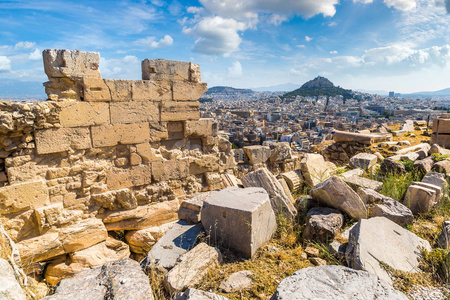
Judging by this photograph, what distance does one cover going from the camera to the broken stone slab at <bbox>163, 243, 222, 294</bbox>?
97.5 inches

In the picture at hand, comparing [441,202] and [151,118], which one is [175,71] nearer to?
[151,118]

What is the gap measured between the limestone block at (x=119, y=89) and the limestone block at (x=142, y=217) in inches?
78.3

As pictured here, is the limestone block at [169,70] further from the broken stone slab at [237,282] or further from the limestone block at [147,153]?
the broken stone slab at [237,282]

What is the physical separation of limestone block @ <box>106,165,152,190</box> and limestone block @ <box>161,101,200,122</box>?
102cm

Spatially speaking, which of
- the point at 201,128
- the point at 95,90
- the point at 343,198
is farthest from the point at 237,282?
the point at 95,90

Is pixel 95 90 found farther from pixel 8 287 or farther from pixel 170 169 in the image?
pixel 8 287

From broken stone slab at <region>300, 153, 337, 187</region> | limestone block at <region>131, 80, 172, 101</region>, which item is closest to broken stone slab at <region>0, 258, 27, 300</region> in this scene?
limestone block at <region>131, 80, 172, 101</region>

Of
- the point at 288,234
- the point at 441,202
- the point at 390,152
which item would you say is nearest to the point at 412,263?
the point at 288,234

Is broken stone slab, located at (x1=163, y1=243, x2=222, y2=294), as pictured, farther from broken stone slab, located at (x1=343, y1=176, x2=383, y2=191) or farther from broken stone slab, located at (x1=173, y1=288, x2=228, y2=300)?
broken stone slab, located at (x1=343, y1=176, x2=383, y2=191)

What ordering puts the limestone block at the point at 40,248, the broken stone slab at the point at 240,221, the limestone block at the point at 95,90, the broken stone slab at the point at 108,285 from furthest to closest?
the limestone block at the point at 95,90 → the limestone block at the point at 40,248 → the broken stone slab at the point at 240,221 → the broken stone slab at the point at 108,285

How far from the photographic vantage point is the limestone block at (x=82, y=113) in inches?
159

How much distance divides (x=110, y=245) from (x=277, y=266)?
3.02 metres

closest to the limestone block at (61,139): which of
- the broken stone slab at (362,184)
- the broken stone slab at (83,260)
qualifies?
the broken stone slab at (83,260)

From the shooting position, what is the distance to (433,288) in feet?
7.69
